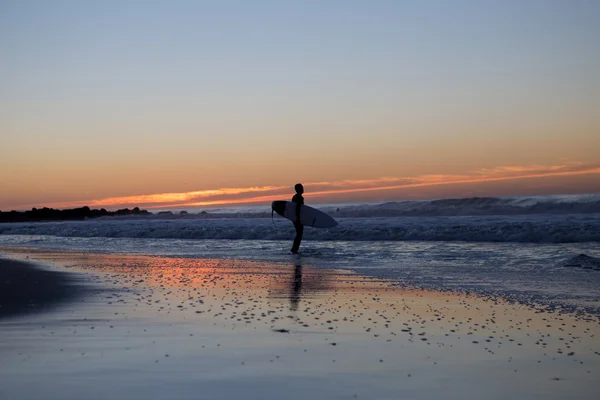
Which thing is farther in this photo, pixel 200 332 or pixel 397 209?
pixel 397 209

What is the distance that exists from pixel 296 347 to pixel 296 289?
15.2ft

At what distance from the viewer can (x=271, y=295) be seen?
970cm

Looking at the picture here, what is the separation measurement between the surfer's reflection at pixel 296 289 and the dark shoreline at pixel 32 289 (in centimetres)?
316

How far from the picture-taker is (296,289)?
10.5m

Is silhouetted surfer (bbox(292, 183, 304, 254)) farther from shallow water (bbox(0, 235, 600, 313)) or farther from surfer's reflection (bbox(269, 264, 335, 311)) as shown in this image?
surfer's reflection (bbox(269, 264, 335, 311))

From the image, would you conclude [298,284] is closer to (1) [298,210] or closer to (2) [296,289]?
(2) [296,289]

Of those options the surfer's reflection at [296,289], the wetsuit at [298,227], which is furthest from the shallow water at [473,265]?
the surfer's reflection at [296,289]

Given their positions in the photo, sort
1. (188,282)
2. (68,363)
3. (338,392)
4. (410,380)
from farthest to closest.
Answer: (188,282) → (68,363) → (410,380) → (338,392)

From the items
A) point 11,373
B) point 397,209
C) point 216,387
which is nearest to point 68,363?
point 11,373

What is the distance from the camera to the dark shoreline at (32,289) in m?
8.39

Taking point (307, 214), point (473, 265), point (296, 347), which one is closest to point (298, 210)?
point (307, 214)

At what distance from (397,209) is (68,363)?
153 feet

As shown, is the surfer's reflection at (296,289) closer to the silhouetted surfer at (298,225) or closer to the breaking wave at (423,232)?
the silhouetted surfer at (298,225)

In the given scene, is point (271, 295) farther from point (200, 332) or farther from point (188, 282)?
point (200, 332)
